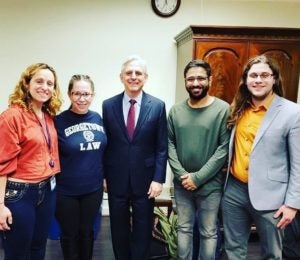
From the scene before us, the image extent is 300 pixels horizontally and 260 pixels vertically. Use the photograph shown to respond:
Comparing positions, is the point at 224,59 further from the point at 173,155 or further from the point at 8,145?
the point at 8,145

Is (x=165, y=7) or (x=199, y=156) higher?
(x=165, y=7)

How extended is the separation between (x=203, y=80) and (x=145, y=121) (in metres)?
0.44

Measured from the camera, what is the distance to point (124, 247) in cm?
226

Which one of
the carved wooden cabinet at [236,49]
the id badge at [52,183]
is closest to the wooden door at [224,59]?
the carved wooden cabinet at [236,49]

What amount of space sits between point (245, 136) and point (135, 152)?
2.25 feet

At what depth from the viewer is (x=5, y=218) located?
1652 mm

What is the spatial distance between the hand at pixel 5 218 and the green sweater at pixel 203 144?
983mm

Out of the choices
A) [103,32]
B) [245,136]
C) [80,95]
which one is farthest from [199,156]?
[103,32]

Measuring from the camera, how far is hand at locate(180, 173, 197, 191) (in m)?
2.01

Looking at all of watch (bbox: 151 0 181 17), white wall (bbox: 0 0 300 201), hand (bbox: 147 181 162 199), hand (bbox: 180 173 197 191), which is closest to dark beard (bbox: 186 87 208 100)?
hand (bbox: 180 173 197 191)

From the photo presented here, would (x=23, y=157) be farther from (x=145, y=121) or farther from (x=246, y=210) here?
(x=246, y=210)

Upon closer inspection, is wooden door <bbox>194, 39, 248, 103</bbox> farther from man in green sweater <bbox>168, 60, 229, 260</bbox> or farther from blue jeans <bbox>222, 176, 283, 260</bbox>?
blue jeans <bbox>222, 176, 283, 260</bbox>

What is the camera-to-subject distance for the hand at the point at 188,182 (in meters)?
2.01

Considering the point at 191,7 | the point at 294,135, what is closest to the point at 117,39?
the point at 191,7
